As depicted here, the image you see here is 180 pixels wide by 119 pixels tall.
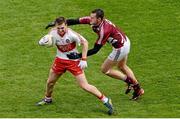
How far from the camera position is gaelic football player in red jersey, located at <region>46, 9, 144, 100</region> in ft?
42.6

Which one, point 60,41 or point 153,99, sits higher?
point 60,41

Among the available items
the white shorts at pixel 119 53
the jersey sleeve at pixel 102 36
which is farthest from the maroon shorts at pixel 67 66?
the white shorts at pixel 119 53

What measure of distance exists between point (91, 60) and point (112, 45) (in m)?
2.72

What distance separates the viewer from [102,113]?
13.0m

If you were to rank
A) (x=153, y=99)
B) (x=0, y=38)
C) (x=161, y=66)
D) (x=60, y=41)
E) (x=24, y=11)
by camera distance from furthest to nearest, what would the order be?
(x=24, y=11)
(x=0, y=38)
(x=161, y=66)
(x=153, y=99)
(x=60, y=41)

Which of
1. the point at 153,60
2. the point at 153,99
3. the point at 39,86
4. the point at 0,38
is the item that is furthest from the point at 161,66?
the point at 0,38

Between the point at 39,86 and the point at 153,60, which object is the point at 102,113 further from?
the point at 153,60

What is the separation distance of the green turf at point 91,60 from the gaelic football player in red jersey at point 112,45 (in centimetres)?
43

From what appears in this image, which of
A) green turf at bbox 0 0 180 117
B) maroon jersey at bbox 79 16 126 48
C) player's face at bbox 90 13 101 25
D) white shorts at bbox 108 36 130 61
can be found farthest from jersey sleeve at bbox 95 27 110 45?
green turf at bbox 0 0 180 117

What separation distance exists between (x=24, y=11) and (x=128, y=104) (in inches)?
273

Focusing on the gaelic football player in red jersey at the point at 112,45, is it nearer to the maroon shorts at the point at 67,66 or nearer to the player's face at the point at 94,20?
the player's face at the point at 94,20

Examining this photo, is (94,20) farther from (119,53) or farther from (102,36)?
(119,53)

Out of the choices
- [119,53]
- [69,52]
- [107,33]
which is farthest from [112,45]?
[69,52]

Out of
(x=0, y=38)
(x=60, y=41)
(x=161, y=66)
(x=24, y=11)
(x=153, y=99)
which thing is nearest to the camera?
(x=60, y=41)
